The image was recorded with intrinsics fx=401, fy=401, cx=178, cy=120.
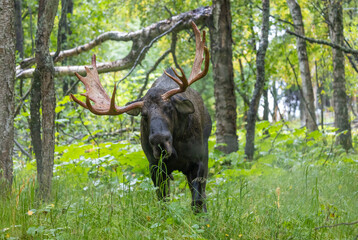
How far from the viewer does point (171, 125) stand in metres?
4.58

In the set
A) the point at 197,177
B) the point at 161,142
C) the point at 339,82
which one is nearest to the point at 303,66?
the point at 339,82

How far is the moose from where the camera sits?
441 centimetres

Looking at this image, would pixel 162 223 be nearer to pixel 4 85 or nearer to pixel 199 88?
pixel 4 85

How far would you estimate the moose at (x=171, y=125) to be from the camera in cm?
441

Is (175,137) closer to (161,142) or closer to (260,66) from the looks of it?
(161,142)

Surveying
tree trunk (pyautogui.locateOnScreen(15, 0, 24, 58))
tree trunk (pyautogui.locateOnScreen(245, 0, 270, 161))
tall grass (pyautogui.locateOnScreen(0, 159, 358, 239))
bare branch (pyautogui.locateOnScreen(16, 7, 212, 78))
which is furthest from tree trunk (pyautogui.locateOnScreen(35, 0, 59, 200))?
tree trunk (pyautogui.locateOnScreen(15, 0, 24, 58))

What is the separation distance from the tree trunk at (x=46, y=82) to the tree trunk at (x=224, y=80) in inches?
163

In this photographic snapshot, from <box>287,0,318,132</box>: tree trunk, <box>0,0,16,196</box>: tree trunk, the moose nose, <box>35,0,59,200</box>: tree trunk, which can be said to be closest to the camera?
the moose nose

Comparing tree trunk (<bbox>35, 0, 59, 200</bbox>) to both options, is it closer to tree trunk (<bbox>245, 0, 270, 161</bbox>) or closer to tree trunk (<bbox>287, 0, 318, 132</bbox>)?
tree trunk (<bbox>245, 0, 270, 161</bbox>)

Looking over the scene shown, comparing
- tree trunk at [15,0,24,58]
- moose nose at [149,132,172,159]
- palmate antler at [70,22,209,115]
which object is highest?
tree trunk at [15,0,24,58]

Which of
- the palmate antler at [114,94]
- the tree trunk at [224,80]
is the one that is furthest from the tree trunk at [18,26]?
the palmate antler at [114,94]

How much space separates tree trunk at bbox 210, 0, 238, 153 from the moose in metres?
3.29

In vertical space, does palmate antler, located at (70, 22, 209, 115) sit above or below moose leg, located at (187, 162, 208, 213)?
above

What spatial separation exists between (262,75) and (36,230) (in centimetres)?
608
